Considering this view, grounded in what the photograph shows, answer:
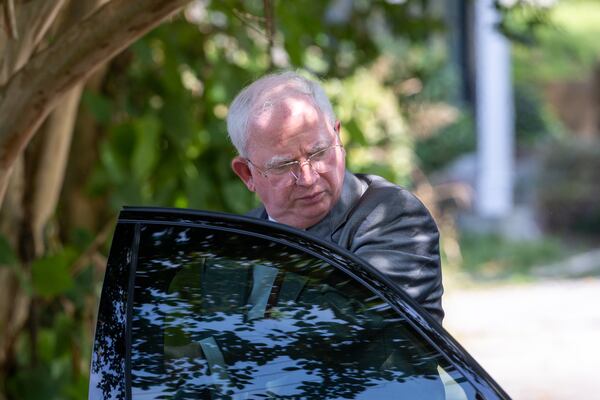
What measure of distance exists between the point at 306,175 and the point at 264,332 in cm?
51

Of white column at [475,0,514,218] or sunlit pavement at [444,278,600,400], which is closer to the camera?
sunlit pavement at [444,278,600,400]

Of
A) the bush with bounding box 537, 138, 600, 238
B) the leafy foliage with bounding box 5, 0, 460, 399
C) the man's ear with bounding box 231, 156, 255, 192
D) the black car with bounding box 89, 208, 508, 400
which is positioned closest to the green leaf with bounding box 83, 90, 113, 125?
the leafy foliage with bounding box 5, 0, 460, 399

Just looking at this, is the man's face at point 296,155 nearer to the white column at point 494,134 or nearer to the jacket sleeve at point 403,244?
the jacket sleeve at point 403,244

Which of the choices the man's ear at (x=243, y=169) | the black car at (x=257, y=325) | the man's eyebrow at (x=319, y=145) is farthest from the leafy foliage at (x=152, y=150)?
the black car at (x=257, y=325)

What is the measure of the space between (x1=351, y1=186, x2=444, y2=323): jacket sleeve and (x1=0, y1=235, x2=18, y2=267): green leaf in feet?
6.74

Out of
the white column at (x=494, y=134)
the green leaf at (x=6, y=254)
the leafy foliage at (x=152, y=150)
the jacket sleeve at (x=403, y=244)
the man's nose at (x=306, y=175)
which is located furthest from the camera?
the white column at (x=494, y=134)

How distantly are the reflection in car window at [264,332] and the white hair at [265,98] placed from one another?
1.55 ft

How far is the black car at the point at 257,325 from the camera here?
1.84 meters

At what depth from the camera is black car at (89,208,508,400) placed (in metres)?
1.84

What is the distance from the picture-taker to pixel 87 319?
4.98m

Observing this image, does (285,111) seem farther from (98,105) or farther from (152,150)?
(98,105)

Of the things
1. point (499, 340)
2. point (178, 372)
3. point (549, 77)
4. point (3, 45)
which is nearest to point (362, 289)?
point (178, 372)

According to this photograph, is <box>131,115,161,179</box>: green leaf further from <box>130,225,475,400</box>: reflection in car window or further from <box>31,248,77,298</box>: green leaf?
<box>130,225,475,400</box>: reflection in car window

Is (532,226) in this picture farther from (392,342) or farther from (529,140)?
(392,342)
